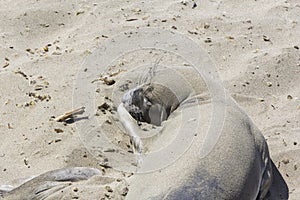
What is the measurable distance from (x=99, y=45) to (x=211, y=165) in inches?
85.1

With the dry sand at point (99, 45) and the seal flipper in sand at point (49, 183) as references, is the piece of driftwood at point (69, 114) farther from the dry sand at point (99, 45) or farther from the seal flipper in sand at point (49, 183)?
the seal flipper in sand at point (49, 183)

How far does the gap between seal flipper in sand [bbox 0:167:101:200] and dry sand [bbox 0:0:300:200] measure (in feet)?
0.68

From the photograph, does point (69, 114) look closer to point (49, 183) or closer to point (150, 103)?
point (150, 103)

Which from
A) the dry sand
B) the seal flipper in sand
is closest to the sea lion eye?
the dry sand

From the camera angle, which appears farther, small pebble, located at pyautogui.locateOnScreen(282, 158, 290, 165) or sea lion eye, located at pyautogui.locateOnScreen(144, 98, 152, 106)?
sea lion eye, located at pyautogui.locateOnScreen(144, 98, 152, 106)

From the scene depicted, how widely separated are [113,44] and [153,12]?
0.60 metres

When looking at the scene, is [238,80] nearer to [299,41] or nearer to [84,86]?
[299,41]

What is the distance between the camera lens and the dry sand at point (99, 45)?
373 centimetres

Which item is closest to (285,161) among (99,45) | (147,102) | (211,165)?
(211,165)

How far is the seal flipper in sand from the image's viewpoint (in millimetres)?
3236

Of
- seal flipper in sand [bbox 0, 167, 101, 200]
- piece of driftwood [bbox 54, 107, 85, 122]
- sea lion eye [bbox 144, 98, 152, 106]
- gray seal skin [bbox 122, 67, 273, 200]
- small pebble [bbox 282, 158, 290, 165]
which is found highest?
gray seal skin [bbox 122, 67, 273, 200]

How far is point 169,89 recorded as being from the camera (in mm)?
3752

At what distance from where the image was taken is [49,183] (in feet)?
10.8

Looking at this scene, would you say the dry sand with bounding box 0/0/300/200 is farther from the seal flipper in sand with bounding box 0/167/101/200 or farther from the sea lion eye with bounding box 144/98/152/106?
the sea lion eye with bounding box 144/98/152/106
